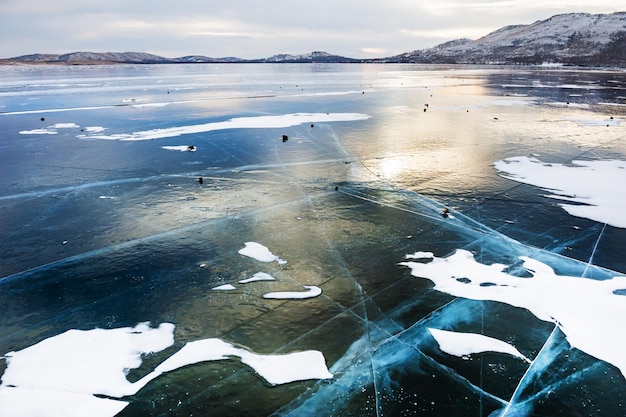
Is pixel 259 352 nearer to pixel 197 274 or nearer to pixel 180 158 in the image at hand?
pixel 197 274

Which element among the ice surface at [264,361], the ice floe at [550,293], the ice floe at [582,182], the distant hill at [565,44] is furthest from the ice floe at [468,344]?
the distant hill at [565,44]

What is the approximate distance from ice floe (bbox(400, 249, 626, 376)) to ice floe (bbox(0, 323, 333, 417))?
2183 mm

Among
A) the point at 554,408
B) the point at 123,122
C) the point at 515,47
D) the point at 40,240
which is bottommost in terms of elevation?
the point at 554,408

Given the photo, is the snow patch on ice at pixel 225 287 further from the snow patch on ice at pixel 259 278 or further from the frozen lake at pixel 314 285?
the snow patch on ice at pixel 259 278

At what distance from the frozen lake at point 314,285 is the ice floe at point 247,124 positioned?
327cm

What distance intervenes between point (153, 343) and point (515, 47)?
206912 mm

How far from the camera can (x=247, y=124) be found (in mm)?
15797

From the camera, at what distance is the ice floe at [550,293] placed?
12.7ft

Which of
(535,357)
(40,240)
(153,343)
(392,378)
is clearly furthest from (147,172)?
(535,357)

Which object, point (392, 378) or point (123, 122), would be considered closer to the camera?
point (392, 378)

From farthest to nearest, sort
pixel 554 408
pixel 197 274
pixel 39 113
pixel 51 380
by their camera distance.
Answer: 1. pixel 39 113
2. pixel 197 274
3. pixel 51 380
4. pixel 554 408

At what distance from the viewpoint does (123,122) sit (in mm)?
16781

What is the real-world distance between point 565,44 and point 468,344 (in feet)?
642

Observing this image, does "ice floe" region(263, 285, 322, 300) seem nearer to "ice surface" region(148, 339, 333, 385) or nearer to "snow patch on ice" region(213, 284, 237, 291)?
"snow patch on ice" region(213, 284, 237, 291)
